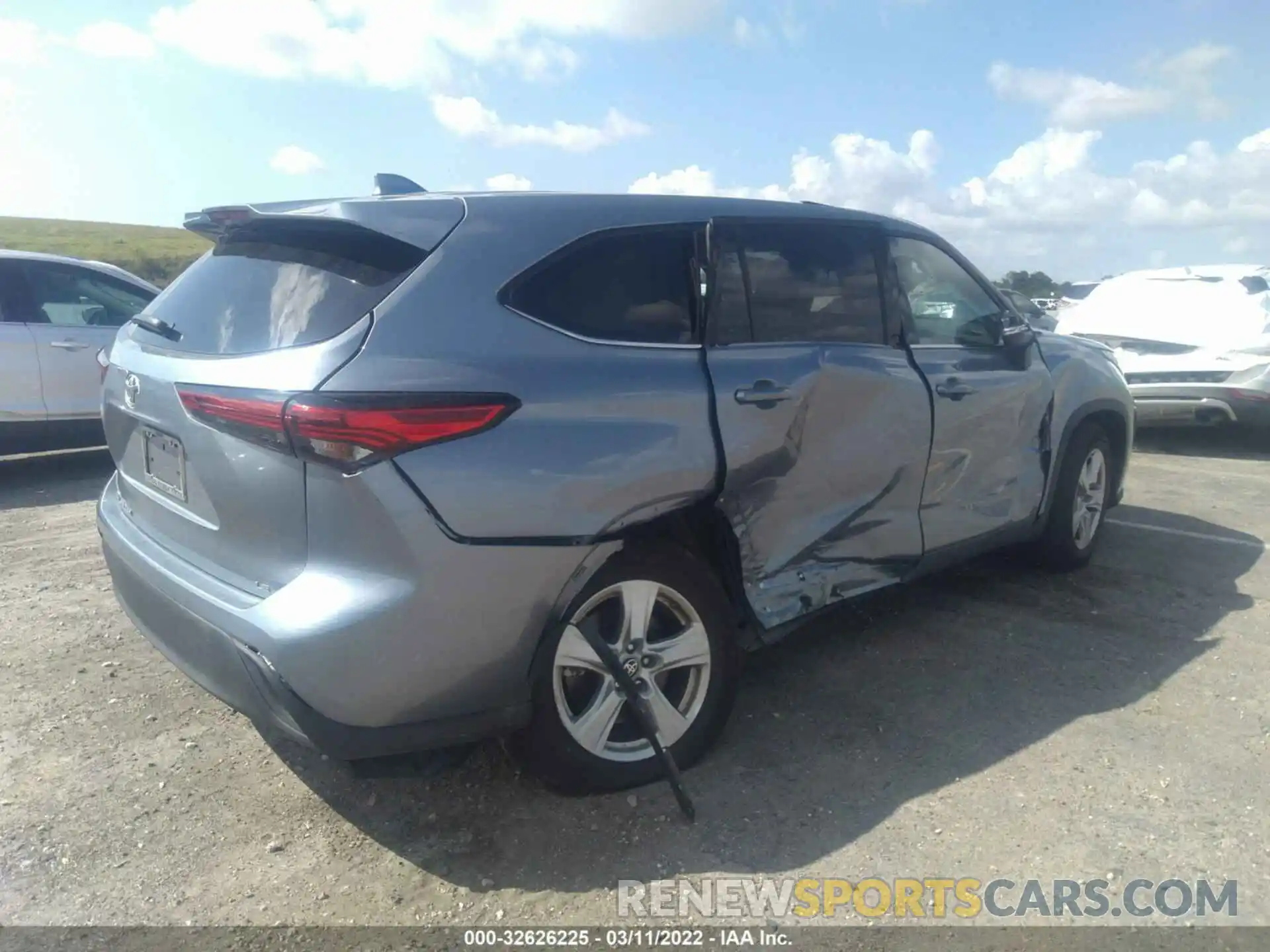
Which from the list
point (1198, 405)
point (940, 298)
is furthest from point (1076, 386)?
point (1198, 405)

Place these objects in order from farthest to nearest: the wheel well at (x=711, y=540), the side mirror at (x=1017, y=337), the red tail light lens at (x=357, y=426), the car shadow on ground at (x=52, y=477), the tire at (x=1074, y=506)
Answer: the car shadow on ground at (x=52, y=477)
the tire at (x=1074, y=506)
the side mirror at (x=1017, y=337)
the wheel well at (x=711, y=540)
the red tail light lens at (x=357, y=426)

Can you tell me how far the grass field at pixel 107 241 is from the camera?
25.2 m

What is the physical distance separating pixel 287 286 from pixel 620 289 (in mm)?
962

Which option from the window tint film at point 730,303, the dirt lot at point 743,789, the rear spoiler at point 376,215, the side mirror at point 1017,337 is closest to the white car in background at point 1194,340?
the dirt lot at point 743,789

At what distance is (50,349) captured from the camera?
25.5 feet

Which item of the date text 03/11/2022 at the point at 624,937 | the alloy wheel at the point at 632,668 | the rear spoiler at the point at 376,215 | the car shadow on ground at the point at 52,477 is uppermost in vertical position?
the rear spoiler at the point at 376,215

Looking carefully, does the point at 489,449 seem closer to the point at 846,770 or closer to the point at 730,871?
the point at 730,871

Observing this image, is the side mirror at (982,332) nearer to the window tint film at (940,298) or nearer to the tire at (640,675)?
the window tint film at (940,298)

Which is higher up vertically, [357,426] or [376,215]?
[376,215]

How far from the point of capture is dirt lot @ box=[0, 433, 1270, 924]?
9.30 feet

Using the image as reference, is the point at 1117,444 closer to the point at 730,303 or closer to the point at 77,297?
the point at 730,303

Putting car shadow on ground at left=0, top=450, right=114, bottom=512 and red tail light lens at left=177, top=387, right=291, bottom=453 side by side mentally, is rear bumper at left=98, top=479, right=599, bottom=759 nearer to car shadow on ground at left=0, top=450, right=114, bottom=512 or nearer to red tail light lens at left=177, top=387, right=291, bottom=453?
red tail light lens at left=177, top=387, right=291, bottom=453

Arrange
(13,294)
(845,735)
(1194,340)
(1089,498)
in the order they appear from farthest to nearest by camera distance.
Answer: (1194,340), (13,294), (1089,498), (845,735)

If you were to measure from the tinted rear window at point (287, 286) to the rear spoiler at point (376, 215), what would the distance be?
22 mm
